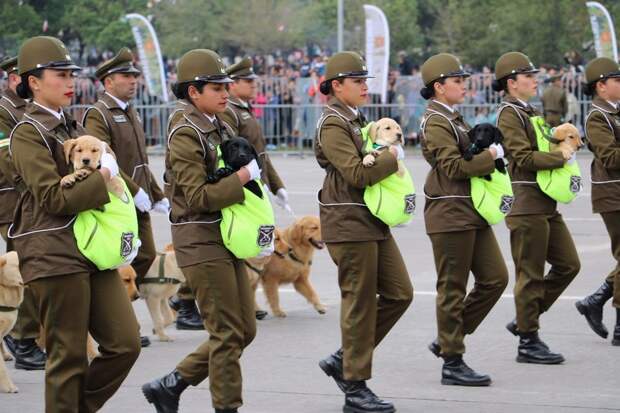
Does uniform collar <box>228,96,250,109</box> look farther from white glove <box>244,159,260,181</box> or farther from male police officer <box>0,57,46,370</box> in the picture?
white glove <box>244,159,260,181</box>

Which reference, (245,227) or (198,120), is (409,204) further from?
(198,120)

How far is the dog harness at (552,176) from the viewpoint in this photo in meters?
9.17

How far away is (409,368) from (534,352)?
2.86 feet

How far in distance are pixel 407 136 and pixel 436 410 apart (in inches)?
922

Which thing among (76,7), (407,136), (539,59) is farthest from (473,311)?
(76,7)

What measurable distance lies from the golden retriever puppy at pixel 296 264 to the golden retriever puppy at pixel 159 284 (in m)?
1.30

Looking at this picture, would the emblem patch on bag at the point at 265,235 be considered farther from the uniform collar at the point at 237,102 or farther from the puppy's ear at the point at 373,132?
the uniform collar at the point at 237,102

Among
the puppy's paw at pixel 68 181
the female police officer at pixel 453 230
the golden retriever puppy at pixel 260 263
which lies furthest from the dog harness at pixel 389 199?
the golden retriever puppy at pixel 260 263

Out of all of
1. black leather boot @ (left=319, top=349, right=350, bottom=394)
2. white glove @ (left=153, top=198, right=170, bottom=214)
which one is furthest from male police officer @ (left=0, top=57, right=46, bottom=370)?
black leather boot @ (left=319, top=349, right=350, bottom=394)

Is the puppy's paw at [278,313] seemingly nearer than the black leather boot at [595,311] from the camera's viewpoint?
No

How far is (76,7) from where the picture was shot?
49438mm

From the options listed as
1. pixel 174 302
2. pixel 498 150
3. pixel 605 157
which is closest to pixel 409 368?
pixel 498 150

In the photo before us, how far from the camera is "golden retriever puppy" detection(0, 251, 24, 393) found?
837 cm

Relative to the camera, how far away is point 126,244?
628 centimetres
